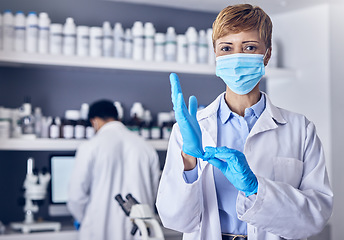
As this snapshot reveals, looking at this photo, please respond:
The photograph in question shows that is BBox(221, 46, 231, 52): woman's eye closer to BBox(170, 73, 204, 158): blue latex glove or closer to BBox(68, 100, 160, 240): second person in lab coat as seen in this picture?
BBox(170, 73, 204, 158): blue latex glove

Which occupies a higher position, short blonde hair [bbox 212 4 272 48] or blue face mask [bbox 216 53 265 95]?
short blonde hair [bbox 212 4 272 48]

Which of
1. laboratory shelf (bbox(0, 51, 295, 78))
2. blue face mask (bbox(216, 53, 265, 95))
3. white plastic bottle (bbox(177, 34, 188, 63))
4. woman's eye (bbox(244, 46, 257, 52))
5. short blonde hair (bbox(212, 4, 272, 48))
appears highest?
white plastic bottle (bbox(177, 34, 188, 63))

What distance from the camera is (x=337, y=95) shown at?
3.33 metres

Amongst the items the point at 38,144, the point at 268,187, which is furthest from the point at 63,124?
the point at 268,187

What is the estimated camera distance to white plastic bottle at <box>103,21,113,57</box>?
3072 millimetres

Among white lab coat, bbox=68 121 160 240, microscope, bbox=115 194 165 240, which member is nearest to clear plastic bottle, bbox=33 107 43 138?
white lab coat, bbox=68 121 160 240

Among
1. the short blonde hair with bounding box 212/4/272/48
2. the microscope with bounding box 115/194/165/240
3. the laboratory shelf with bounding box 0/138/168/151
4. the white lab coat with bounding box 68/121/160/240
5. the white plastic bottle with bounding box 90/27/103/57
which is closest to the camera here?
the short blonde hair with bounding box 212/4/272/48

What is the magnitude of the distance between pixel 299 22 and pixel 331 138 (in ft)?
2.99

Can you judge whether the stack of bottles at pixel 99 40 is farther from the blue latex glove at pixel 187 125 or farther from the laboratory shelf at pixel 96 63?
the blue latex glove at pixel 187 125

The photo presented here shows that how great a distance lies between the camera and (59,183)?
3.12 metres

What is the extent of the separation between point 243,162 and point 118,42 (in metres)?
2.21

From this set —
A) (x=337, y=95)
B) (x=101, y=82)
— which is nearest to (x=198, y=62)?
(x=101, y=82)

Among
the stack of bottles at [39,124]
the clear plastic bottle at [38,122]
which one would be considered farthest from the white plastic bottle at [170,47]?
the clear plastic bottle at [38,122]

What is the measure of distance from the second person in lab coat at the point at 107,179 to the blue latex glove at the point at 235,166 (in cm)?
168
